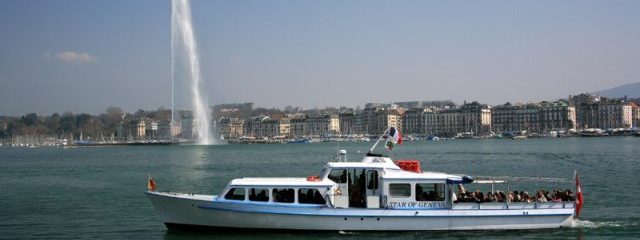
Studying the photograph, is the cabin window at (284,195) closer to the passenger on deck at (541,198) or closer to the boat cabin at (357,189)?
the boat cabin at (357,189)

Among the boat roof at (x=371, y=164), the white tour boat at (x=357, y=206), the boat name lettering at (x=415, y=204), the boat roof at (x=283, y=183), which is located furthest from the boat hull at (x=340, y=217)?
the boat roof at (x=371, y=164)

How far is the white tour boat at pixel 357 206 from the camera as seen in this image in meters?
20.7

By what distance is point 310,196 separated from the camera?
20781 millimetres

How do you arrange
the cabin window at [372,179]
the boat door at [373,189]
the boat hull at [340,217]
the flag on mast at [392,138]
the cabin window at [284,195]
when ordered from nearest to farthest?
the boat hull at [340,217]
the cabin window at [284,195]
the boat door at [373,189]
the cabin window at [372,179]
the flag on mast at [392,138]

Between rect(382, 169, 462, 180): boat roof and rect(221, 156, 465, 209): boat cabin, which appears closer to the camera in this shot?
rect(221, 156, 465, 209): boat cabin

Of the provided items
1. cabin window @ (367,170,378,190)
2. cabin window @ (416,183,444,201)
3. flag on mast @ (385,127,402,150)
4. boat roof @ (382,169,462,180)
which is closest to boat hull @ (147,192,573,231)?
cabin window @ (416,183,444,201)

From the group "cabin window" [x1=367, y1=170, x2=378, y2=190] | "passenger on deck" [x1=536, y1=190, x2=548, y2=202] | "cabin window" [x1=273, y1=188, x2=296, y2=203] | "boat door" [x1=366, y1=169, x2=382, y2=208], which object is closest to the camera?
"cabin window" [x1=273, y1=188, x2=296, y2=203]

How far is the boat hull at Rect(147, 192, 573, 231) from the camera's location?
67.8 ft

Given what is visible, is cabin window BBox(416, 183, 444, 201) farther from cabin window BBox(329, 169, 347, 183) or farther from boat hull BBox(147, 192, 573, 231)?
cabin window BBox(329, 169, 347, 183)

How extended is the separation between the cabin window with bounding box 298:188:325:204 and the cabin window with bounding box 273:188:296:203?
0.70 ft

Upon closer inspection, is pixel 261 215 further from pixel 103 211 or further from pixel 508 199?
pixel 103 211

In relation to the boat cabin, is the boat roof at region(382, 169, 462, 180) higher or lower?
higher

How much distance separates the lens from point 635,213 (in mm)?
26672

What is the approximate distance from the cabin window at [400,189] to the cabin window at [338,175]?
4.14ft
